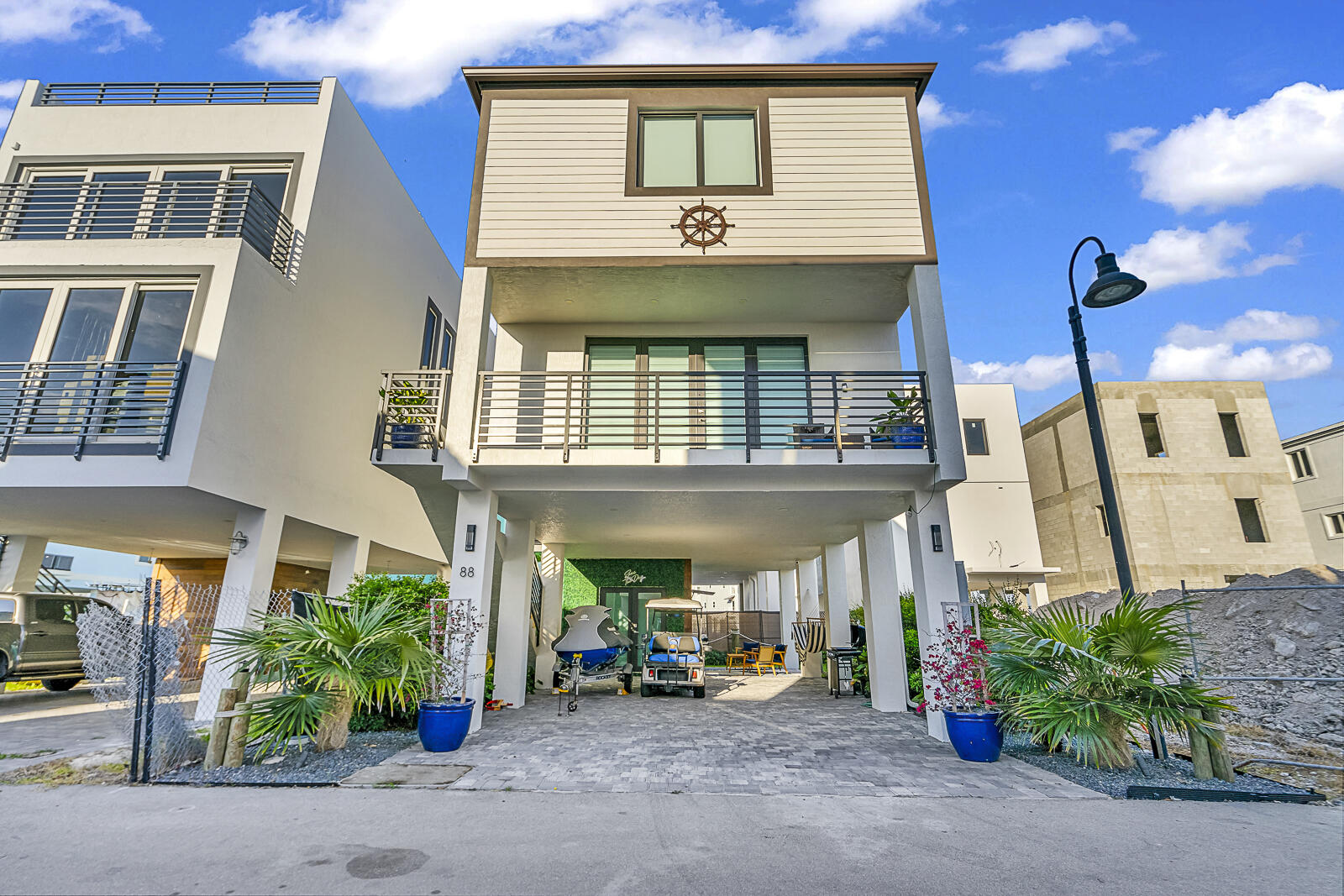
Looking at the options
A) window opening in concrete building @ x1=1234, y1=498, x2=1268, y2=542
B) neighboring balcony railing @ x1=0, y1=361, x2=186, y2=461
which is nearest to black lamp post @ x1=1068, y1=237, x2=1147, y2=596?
neighboring balcony railing @ x1=0, y1=361, x2=186, y2=461

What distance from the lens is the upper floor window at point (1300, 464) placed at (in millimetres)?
25844

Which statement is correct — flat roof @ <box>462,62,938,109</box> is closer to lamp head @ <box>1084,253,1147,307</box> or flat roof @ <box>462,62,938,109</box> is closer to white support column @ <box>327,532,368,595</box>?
lamp head @ <box>1084,253,1147,307</box>

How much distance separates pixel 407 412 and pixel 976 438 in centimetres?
2059

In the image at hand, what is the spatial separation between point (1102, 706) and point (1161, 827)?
1760 mm

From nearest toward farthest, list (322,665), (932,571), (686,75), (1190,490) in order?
(322,665) < (932,571) < (686,75) < (1190,490)

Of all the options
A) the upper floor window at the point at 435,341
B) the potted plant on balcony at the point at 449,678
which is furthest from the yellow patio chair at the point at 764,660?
the upper floor window at the point at 435,341

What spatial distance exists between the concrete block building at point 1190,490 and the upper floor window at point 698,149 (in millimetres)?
19378

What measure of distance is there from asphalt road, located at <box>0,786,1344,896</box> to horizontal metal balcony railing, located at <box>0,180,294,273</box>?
28.6 feet

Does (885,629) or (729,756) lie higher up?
(885,629)

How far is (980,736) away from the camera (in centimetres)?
677

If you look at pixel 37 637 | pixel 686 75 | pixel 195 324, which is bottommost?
pixel 37 637

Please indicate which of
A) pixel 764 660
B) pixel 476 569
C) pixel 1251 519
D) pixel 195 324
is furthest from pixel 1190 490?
pixel 195 324

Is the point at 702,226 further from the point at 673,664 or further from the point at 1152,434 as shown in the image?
the point at 1152,434

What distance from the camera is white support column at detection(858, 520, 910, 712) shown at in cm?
1062
